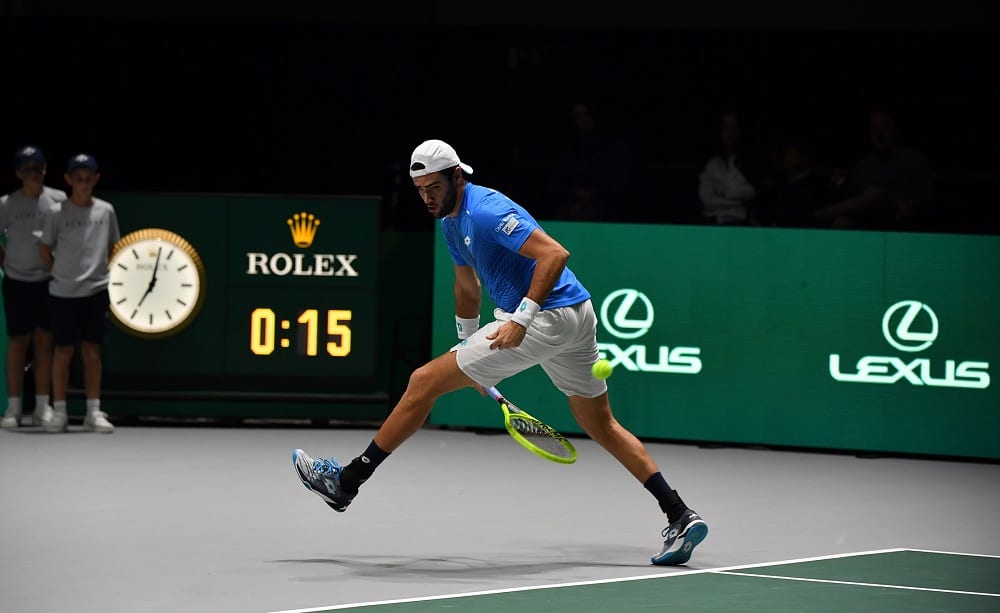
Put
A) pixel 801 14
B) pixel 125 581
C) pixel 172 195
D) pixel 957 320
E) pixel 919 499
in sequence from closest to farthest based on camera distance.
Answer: pixel 125 581, pixel 919 499, pixel 957 320, pixel 172 195, pixel 801 14

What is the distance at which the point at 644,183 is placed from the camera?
1628 cm

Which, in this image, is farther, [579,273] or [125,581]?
[579,273]

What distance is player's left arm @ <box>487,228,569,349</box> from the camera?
7.62 m

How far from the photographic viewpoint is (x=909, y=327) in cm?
1163

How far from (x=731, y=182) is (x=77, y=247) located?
16.1ft

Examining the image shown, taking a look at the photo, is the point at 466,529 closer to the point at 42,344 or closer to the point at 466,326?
the point at 466,326

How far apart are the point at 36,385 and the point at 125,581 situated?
210 inches

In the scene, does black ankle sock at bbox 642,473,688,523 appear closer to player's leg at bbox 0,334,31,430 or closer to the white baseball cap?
the white baseball cap

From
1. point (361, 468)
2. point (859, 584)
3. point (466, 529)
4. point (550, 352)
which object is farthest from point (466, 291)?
point (859, 584)

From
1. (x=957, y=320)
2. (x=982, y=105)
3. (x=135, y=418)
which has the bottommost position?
(x=135, y=418)

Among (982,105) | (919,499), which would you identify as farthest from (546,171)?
(919,499)

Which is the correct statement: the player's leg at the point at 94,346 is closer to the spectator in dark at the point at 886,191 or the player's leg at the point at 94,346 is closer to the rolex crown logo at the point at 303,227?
the rolex crown logo at the point at 303,227

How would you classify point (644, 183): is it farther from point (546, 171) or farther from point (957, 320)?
point (957, 320)

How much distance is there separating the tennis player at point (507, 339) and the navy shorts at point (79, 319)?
169 inches
